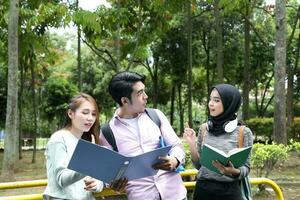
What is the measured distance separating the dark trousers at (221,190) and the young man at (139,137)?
0.37m

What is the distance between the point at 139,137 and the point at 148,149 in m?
0.08

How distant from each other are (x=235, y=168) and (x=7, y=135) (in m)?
7.97

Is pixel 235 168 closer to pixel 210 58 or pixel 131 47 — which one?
pixel 131 47

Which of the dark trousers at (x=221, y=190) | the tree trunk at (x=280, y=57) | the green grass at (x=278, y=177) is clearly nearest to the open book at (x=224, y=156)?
the dark trousers at (x=221, y=190)

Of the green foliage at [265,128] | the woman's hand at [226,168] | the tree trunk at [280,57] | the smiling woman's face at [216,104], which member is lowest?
the green foliage at [265,128]

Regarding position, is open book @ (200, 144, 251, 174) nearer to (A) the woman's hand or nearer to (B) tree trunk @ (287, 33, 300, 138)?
(A) the woman's hand

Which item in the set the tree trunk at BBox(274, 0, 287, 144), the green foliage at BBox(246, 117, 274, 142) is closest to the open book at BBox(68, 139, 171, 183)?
the tree trunk at BBox(274, 0, 287, 144)

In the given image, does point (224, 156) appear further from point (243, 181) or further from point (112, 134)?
point (112, 134)

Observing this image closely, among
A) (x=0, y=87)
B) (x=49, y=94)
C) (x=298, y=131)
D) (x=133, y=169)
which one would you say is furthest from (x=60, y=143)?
(x=49, y=94)

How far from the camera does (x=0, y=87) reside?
19391 millimetres

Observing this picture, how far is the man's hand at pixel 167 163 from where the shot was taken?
2.55 metres

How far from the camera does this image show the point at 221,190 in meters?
3.06

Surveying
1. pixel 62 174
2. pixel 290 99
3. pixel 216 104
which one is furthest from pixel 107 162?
pixel 290 99

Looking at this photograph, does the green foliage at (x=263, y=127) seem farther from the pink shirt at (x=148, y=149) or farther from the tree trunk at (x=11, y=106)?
the pink shirt at (x=148, y=149)
